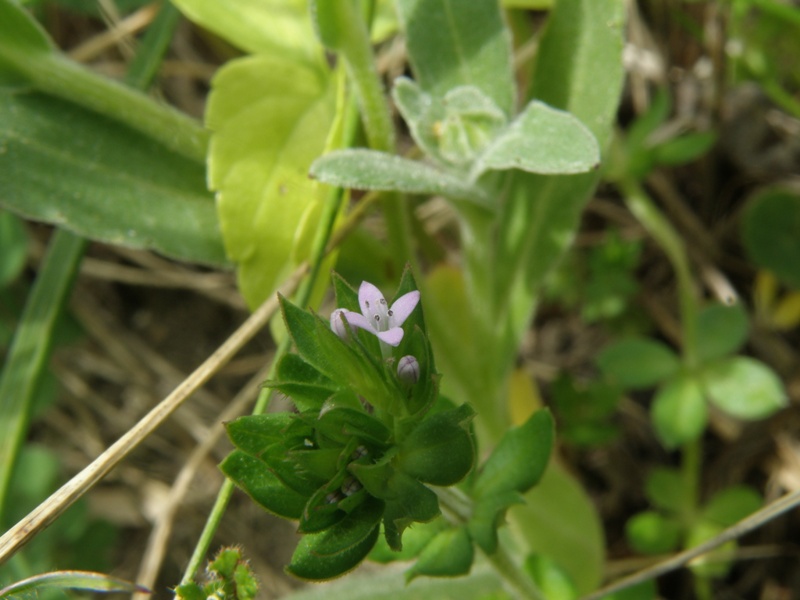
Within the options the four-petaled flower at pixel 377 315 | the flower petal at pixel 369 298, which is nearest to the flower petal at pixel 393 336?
the four-petaled flower at pixel 377 315

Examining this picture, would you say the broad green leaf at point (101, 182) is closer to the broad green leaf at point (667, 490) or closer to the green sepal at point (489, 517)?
the green sepal at point (489, 517)

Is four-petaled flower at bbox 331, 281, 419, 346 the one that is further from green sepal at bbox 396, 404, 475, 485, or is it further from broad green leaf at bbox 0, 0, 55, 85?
broad green leaf at bbox 0, 0, 55, 85

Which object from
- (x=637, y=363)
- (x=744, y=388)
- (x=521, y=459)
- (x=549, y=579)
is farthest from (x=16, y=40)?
(x=744, y=388)

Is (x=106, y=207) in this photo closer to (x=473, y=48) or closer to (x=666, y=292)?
(x=473, y=48)

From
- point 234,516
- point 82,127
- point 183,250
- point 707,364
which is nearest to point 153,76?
point 82,127

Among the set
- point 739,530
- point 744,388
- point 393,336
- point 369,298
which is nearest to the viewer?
point 393,336

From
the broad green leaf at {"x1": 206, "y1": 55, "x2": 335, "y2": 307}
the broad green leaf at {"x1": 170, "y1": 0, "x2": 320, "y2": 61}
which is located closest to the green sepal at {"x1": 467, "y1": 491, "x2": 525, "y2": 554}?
the broad green leaf at {"x1": 206, "y1": 55, "x2": 335, "y2": 307}

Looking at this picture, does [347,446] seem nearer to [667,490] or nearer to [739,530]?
[739,530]
